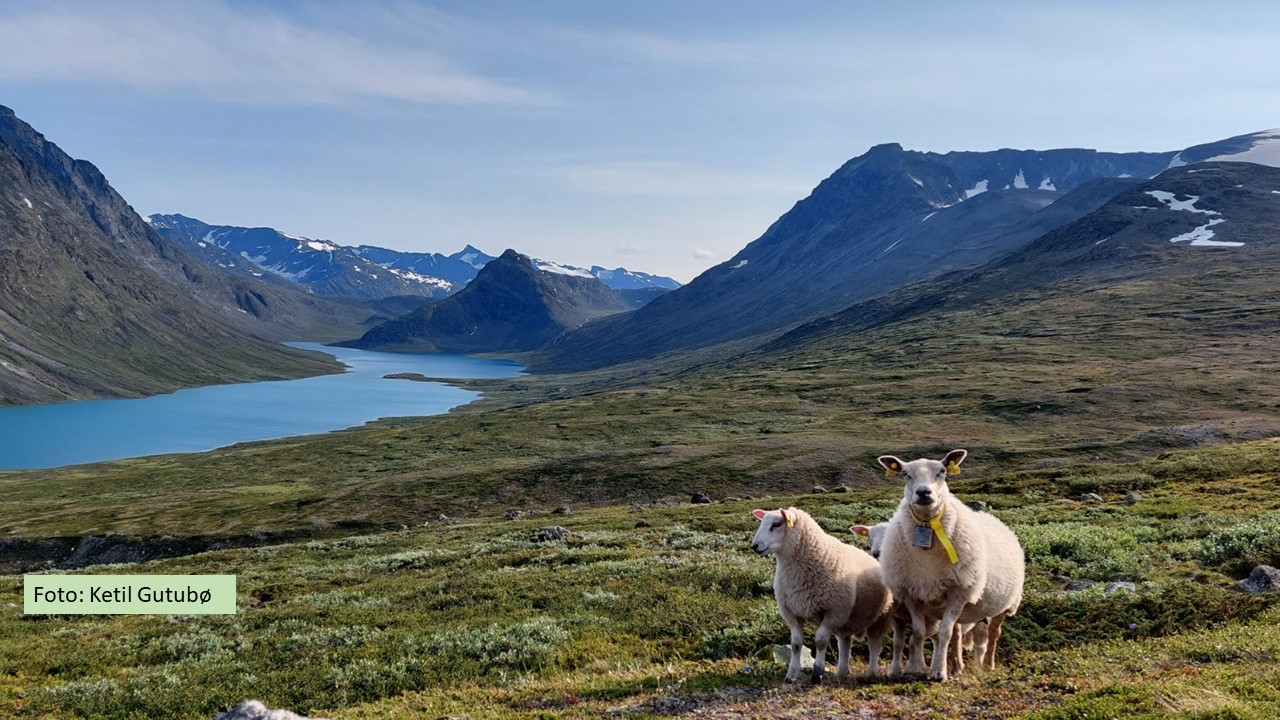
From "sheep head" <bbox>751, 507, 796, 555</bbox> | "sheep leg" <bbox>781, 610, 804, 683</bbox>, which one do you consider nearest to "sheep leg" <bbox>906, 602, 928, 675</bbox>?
"sheep leg" <bbox>781, 610, 804, 683</bbox>

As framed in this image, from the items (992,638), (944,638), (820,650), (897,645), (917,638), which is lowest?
(992,638)

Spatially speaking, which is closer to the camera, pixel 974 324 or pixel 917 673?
pixel 917 673

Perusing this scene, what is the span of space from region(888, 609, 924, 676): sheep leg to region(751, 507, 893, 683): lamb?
0.74ft

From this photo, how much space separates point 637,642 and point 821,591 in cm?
507

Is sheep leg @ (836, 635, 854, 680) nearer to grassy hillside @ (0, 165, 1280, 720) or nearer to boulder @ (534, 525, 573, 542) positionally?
grassy hillside @ (0, 165, 1280, 720)

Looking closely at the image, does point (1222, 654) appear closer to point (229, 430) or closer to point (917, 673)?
point (917, 673)

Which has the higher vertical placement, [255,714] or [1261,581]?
[255,714]

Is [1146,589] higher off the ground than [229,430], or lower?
higher

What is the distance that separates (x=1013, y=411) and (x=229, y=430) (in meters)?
177

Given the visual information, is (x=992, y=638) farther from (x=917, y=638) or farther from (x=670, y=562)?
(x=670, y=562)

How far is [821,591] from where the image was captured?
12.0 m

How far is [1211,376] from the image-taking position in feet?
301

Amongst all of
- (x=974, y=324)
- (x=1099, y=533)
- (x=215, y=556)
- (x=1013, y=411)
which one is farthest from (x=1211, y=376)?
(x=215, y=556)

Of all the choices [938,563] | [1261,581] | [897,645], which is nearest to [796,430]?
[1261,581]
